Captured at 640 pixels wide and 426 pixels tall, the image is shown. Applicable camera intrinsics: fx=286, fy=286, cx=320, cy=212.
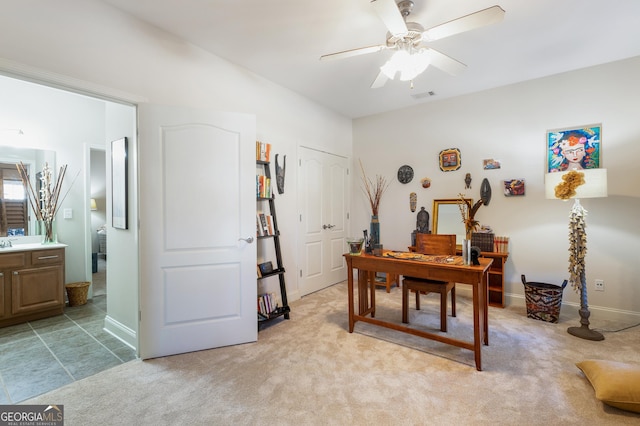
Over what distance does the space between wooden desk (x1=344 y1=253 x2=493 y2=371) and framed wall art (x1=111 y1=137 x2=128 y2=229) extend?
7.06 ft

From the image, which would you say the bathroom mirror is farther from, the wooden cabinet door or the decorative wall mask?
the decorative wall mask

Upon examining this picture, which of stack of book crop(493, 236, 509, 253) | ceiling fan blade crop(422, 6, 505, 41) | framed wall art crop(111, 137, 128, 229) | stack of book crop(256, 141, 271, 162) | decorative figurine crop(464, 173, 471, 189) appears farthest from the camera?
decorative figurine crop(464, 173, 471, 189)

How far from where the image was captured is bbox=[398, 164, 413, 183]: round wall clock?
4453 mm

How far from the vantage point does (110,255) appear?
2885mm

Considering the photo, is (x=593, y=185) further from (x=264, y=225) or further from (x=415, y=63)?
(x=264, y=225)

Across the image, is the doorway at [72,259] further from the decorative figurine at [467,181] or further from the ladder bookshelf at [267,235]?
the decorative figurine at [467,181]

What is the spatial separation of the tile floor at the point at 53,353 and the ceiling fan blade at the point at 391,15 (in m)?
3.17

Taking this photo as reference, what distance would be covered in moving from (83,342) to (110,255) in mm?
824

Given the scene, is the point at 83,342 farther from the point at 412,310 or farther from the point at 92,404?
the point at 412,310

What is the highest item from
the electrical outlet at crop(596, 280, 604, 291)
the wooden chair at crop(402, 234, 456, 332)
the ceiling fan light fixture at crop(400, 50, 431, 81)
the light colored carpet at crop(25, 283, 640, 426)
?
the ceiling fan light fixture at crop(400, 50, 431, 81)

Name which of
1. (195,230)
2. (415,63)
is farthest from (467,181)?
(195,230)

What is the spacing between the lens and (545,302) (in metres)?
3.06

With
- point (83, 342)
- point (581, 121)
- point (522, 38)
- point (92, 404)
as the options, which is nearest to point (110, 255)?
point (83, 342)

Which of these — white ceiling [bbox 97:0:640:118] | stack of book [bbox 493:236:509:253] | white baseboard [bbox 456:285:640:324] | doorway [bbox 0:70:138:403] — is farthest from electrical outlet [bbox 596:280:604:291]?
doorway [bbox 0:70:138:403]
